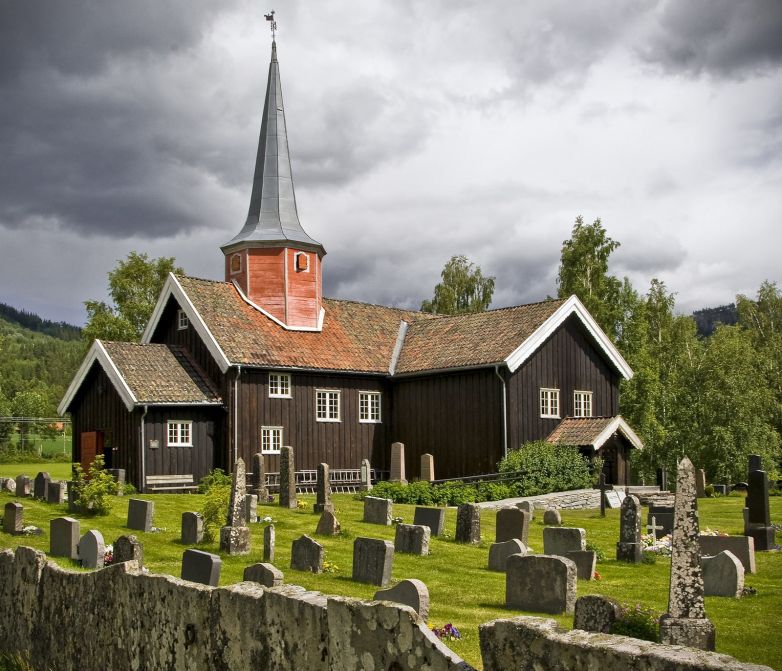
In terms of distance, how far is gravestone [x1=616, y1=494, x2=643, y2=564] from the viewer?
17.2 meters

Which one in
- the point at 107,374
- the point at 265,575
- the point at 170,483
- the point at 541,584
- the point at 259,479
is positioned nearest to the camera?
the point at 265,575

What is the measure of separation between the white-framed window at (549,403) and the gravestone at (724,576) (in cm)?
2091

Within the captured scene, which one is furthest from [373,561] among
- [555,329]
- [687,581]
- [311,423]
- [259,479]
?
[555,329]

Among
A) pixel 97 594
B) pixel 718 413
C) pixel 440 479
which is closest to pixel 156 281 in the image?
pixel 440 479

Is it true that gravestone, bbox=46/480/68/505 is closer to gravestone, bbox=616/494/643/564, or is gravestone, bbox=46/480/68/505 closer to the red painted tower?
the red painted tower

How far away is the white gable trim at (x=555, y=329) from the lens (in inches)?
1308

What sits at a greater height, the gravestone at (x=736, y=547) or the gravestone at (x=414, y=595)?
the gravestone at (x=414, y=595)

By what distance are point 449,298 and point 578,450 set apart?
27.1 meters

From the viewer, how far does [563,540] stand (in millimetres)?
16266

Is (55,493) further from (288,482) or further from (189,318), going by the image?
(189,318)

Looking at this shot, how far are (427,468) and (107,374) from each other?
11.8 meters

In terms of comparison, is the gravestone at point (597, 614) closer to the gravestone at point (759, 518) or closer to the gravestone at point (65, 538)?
the gravestone at point (65, 538)

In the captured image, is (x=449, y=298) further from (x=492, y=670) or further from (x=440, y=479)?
(x=492, y=670)

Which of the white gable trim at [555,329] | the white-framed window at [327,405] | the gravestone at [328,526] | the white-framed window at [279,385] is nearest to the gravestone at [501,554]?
the gravestone at [328,526]
